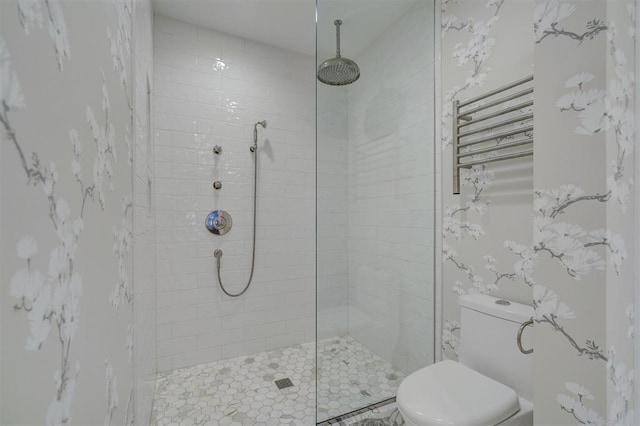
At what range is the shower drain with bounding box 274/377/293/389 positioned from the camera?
2.06 m

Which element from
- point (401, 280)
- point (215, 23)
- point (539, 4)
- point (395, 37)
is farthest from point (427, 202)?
point (215, 23)

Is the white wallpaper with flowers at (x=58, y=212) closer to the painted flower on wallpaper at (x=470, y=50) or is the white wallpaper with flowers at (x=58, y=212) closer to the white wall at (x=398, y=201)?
the white wall at (x=398, y=201)

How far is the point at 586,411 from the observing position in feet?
2.41

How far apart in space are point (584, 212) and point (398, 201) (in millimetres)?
1267

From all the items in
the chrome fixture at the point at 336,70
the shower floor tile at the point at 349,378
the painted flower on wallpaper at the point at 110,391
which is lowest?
the shower floor tile at the point at 349,378

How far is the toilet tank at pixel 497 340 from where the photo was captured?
1.35m

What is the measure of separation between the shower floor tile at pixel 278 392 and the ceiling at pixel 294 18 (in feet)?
6.04

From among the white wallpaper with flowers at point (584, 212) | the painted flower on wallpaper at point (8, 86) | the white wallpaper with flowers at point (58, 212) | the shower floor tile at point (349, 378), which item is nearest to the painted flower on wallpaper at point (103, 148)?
the white wallpaper with flowers at point (58, 212)

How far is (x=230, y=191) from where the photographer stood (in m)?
2.46

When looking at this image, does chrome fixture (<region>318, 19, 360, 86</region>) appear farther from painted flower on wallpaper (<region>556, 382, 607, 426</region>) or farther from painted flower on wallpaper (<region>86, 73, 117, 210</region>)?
painted flower on wallpaper (<region>556, 382, 607, 426</region>)

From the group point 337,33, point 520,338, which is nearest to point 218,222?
point 337,33

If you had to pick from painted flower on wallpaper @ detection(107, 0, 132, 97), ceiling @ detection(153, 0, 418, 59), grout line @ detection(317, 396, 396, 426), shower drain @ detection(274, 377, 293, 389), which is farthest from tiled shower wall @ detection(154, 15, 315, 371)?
painted flower on wallpaper @ detection(107, 0, 132, 97)

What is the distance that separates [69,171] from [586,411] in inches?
46.3

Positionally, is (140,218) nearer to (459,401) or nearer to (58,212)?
(58,212)
